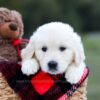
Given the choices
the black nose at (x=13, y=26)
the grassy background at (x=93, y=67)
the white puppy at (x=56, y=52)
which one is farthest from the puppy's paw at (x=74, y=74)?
the grassy background at (x=93, y=67)

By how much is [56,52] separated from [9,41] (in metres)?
0.55

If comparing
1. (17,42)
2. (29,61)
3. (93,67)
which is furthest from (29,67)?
(93,67)

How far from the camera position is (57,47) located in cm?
317

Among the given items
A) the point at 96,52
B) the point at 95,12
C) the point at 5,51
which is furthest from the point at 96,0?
the point at 5,51

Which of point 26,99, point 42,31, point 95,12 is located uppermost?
point 42,31

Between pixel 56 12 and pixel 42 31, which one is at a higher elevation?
pixel 42 31

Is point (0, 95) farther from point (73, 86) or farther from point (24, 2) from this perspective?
point (24, 2)

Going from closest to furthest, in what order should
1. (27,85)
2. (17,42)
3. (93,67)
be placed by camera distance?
(27,85) < (17,42) < (93,67)

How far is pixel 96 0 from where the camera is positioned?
28.6 meters

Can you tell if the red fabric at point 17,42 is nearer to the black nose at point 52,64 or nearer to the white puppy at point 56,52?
the white puppy at point 56,52

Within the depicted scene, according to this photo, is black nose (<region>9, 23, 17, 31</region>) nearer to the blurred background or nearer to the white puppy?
the white puppy

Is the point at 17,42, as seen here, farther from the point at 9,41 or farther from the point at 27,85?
the point at 27,85

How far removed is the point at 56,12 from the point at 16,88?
2185 cm

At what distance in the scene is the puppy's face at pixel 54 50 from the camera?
3155 millimetres
